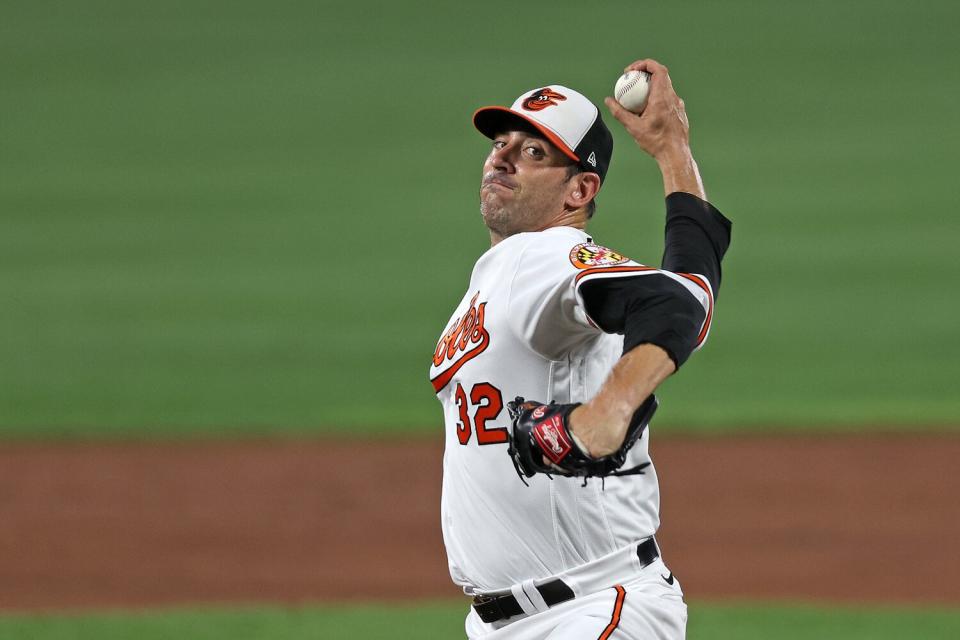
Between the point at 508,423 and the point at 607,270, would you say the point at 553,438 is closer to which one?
the point at 607,270

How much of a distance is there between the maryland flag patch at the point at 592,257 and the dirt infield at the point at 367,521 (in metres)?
4.77

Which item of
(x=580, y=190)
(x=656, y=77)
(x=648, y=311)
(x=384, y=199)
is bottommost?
(x=648, y=311)

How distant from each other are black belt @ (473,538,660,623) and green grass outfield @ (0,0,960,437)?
23.6ft

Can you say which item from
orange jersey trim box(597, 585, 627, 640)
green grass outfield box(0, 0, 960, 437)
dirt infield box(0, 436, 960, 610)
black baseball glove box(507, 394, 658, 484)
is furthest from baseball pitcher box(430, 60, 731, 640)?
green grass outfield box(0, 0, 960, 437)

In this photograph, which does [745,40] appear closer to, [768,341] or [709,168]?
[709,168]

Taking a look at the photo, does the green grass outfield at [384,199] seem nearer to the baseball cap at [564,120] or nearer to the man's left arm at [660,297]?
the baseball cap at [564,120]

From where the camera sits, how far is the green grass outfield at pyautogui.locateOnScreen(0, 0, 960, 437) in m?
12.2

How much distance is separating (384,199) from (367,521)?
934 cm

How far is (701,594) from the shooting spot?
25.4 feet

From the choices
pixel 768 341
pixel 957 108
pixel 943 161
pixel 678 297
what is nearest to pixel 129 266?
pixel 768 341

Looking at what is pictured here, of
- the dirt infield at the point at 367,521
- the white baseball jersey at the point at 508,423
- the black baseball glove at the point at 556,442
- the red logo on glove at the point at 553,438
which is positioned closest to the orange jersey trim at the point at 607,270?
the white baseball jersey at the point at 508,423

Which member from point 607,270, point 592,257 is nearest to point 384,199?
point 592,257

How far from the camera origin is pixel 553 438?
9.34 feet

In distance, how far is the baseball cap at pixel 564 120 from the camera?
3891 mm
